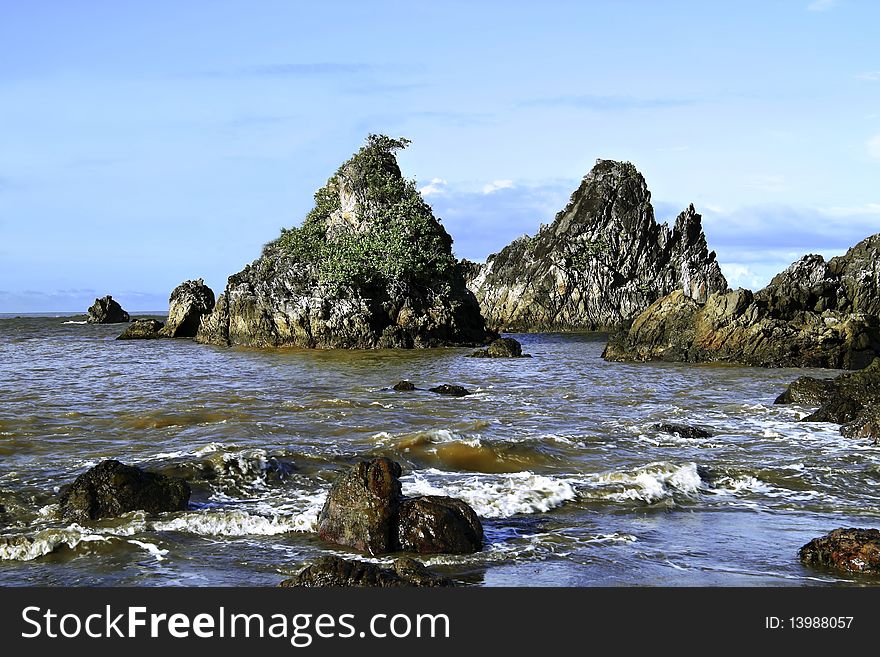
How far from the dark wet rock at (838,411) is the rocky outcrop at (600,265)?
63.7m

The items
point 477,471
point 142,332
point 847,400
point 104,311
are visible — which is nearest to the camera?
point 477,471

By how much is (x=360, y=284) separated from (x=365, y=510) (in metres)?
42.6

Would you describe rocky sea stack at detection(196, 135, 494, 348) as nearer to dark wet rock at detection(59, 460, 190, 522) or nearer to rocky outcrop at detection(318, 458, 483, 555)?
dark wet rock at detection(59, 460, 190, 522)

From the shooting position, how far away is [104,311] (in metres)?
99.4

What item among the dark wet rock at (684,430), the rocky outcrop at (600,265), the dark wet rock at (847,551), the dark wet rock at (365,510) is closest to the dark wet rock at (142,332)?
the rocky outcrop at (600,265)

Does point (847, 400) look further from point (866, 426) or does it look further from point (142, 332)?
point (142, 332)

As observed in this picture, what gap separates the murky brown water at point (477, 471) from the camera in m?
9.48

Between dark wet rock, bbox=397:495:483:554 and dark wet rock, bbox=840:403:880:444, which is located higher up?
dark wet rock, bbox=840:403:880:444

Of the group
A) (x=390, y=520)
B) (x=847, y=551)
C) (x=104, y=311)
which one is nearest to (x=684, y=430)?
(x=847, y=551)

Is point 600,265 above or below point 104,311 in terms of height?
above

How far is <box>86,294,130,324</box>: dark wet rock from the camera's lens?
3910 inches

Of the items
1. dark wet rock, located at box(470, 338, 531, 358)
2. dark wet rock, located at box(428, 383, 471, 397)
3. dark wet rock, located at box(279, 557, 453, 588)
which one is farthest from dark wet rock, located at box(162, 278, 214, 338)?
dark wet rock, located at box(279, 557, 453, 588)

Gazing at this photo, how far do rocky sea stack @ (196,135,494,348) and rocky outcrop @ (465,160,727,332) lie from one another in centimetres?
2833
